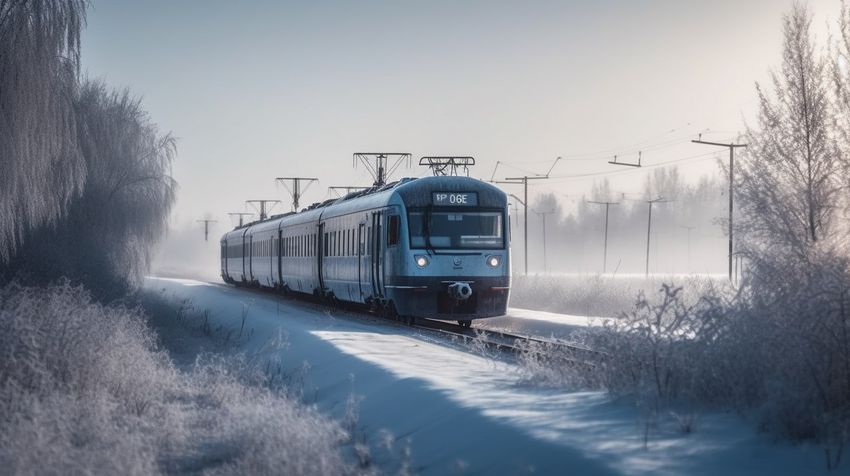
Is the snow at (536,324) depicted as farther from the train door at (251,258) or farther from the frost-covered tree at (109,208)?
the train door at (251,258)

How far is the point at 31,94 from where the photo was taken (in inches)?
741

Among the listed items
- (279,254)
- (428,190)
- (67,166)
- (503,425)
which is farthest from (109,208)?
(503,425)

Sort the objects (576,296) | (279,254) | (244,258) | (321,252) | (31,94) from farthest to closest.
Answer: (244,258)
(279,254)
(576,296)
(321,252)
(31,94)

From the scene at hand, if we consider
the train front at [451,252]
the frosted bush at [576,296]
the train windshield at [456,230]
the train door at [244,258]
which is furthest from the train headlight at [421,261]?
the train door at [244,258]

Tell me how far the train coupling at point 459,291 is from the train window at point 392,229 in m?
1.61

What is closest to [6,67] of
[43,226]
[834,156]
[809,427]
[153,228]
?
[43,226]

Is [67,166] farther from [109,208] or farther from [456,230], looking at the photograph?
[109,208]

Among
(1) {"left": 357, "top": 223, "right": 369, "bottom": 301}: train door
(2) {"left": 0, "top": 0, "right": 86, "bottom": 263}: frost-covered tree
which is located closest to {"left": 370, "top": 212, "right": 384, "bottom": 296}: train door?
(1) {"left": 357, "top": 223, "right": 369, "bottom": 301}: train door

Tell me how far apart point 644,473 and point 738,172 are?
19.5 meters

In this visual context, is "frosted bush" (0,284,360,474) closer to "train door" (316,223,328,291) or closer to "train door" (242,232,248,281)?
"train door" (316,223,328,291)

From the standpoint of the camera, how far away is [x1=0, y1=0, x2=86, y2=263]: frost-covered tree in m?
18.6

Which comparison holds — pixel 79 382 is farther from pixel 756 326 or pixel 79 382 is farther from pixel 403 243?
pixel 403 243

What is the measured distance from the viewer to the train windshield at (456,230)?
2217 centimetres

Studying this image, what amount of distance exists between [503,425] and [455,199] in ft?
45.1
